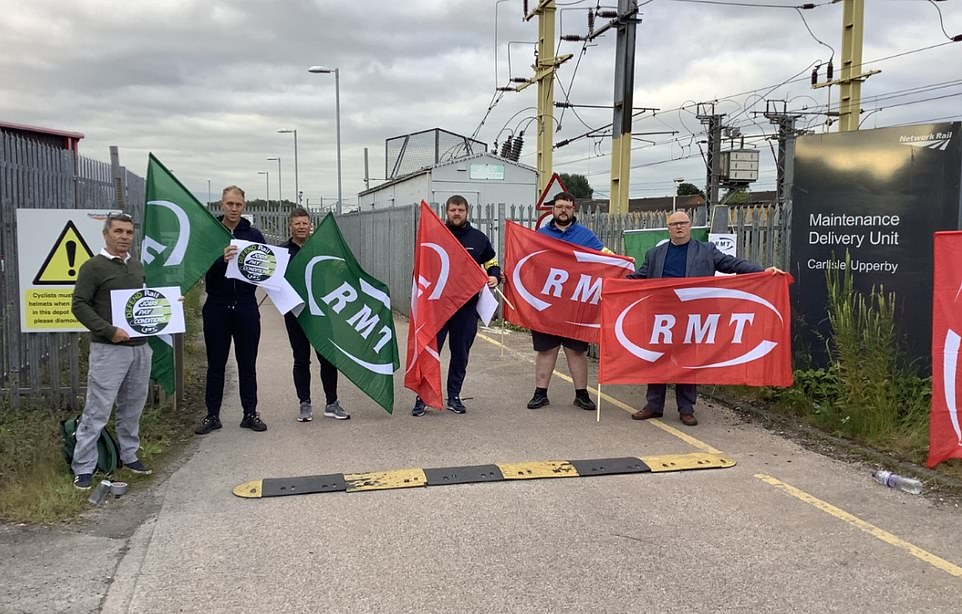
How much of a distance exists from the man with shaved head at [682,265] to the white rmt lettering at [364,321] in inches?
102

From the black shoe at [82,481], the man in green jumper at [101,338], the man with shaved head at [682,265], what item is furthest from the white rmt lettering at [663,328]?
the black shoe at [82,481]

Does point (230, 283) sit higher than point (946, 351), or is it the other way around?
point (230, 283)

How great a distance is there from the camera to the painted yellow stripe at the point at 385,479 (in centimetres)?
539

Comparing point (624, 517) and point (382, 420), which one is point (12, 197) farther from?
point (624, 517)

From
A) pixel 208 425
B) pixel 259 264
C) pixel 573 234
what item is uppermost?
pixel 573 234

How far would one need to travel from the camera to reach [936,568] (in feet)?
13.7

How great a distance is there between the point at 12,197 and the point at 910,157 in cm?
793

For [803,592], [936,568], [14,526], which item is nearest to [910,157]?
[936,568]

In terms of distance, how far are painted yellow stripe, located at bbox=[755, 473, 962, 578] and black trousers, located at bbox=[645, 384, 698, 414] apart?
154 cm

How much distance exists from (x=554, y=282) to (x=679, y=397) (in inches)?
67.9

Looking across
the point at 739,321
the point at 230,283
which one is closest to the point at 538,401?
the point at 739,321

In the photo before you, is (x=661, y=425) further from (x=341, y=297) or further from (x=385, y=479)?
(x=341, y=297)

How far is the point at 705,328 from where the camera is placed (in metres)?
7.16

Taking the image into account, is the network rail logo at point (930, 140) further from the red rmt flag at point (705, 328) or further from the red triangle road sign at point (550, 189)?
the red triangle road sign at point (550, 189)
